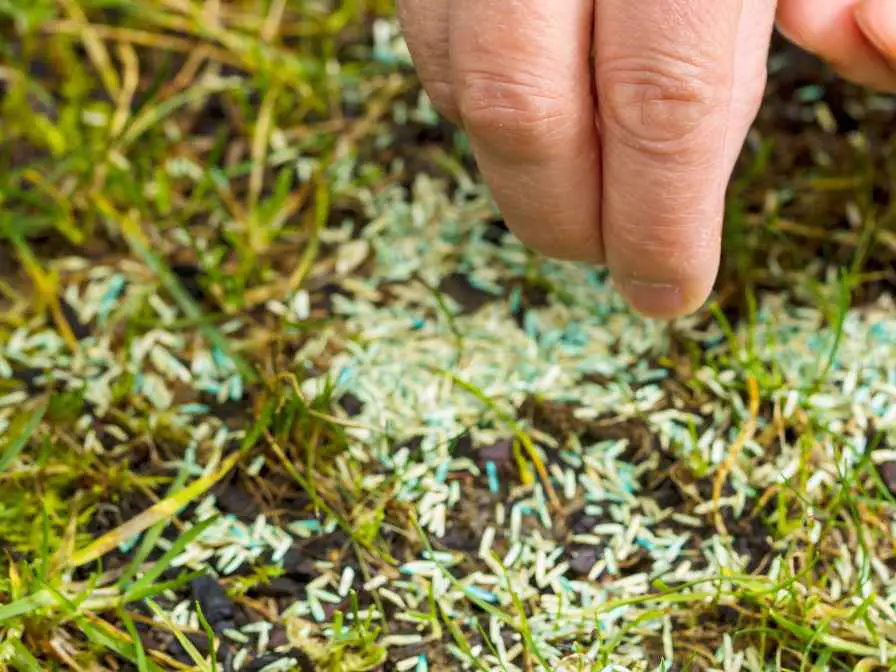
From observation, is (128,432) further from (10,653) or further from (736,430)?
(736,430)

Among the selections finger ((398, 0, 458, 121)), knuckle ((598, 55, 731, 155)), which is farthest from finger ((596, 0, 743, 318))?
finger ((398, 0, 458, 121))

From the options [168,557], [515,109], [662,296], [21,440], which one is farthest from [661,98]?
[21,440]

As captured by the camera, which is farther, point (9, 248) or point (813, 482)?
point (9, 248)

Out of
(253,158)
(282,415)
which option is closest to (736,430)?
(282,415)

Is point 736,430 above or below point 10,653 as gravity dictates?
above

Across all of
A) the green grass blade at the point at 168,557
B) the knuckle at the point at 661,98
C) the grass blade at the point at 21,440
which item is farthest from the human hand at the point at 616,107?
the grass blade at the point at 21,440

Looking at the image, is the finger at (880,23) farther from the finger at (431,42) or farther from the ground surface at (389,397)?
the finger at (431,42)

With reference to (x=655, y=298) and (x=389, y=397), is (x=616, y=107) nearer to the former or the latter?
(x=655, y=298)
